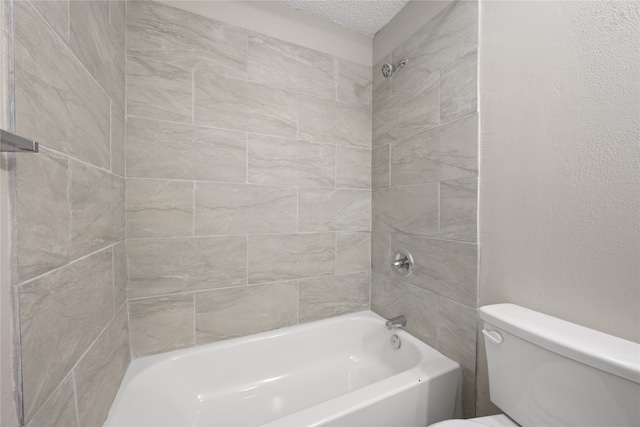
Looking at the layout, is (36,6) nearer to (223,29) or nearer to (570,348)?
(223,29)

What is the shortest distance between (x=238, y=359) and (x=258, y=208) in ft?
2.77

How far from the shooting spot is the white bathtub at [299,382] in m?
0.97

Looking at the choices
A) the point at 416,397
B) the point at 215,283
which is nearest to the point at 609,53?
the point at 416,397

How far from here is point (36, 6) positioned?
1.73 ft

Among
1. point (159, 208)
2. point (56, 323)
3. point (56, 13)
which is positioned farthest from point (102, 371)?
point (56, 13)

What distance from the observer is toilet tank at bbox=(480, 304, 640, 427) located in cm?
61

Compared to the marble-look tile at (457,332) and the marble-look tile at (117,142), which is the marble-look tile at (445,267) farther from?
the marble-look tile at (117,142)

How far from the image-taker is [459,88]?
45.7 inches

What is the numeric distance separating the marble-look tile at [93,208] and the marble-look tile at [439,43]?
154 cm

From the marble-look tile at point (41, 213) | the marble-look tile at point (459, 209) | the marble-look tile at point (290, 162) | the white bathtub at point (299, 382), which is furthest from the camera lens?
the marble-look tile at point (290, 162)

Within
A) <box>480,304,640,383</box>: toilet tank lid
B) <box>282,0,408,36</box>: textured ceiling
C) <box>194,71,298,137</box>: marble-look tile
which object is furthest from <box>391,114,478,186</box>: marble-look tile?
<box>282,0,408,36</box>: textured ceiling

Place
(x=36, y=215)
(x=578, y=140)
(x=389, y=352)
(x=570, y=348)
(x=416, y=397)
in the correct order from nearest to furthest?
(x=36, y=215)
(x=570, y=348)
(x=578, y=140)
(x=416, y=397)
(x=389, y=352)

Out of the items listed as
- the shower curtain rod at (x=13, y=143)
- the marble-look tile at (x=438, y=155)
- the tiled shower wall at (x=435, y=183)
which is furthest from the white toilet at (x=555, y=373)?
the shower curtain rod at (x=13, y=143)

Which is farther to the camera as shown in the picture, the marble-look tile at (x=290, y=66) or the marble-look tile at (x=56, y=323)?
the marble-look tile at (x=290, y=66)
